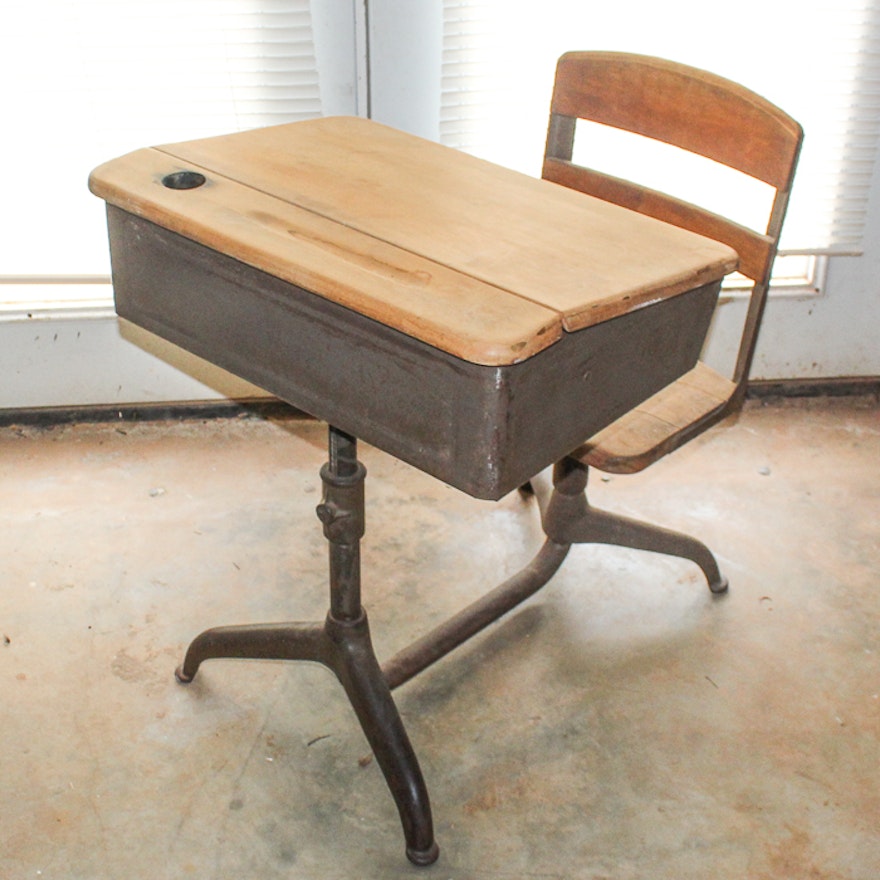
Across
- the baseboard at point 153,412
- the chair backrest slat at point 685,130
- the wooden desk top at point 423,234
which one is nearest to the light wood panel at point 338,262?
the wooden desk top at point 423,234

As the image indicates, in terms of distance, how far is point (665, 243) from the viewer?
1.35 meters

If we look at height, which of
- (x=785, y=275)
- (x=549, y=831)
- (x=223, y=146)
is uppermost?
(x=223, y=146)

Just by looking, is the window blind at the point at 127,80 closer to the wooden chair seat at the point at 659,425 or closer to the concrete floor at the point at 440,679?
the concrete floor at the point at 440,679

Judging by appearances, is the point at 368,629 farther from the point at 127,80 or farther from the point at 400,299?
the point at 127,80

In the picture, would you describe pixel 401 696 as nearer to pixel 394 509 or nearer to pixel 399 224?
pixel 394 509

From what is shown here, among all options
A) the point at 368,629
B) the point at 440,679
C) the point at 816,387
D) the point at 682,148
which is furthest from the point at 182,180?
the point at 816,387

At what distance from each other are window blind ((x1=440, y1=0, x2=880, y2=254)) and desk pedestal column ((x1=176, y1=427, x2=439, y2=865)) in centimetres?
99

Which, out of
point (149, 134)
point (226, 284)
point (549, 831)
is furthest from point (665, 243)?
point (149, 134)

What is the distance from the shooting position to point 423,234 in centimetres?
131

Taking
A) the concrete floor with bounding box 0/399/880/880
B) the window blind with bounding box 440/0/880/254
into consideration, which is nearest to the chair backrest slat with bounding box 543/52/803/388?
the window blind with bounding box 440/0/880/254

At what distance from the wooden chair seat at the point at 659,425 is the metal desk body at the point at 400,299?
0.29 meters

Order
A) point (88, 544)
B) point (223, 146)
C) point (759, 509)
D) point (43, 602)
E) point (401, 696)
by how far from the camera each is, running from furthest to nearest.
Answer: point (759, 509) < point (88, 544) < point (43, 602) < point (401, 696) < point (223, 146)

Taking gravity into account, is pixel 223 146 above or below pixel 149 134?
above

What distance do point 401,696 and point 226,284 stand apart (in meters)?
0.83
